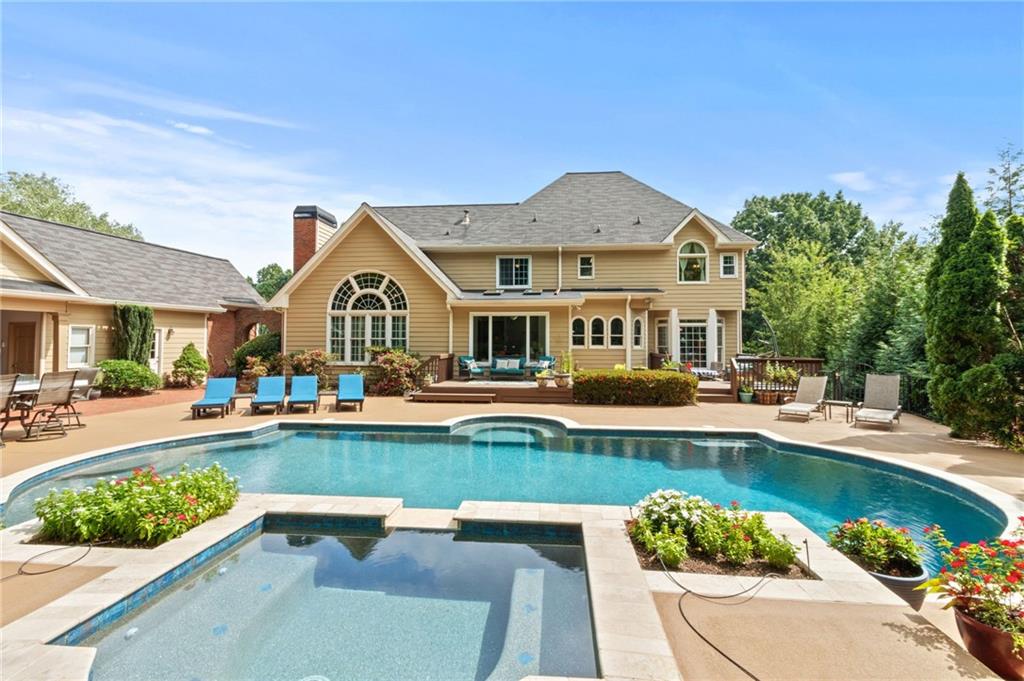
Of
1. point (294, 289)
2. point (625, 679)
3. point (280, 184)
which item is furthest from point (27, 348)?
point (625, 679)

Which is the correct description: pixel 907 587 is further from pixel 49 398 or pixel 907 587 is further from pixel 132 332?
pixel 132 332

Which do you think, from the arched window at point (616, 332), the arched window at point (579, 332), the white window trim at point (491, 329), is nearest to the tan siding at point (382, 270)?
the white window trim at point (491, 329)

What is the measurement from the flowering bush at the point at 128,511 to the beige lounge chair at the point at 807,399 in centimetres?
1293

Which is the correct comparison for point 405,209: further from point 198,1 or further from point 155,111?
point 198,1

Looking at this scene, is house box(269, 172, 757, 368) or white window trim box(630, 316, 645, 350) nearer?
house box(269, 172, 757, 368)

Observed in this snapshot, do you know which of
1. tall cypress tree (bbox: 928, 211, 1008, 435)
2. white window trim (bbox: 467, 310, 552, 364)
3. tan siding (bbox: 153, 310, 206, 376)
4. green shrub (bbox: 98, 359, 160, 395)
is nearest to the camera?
tall cypress tree (bbox: 928, 211, 1008, 435)

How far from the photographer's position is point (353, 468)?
8297mm

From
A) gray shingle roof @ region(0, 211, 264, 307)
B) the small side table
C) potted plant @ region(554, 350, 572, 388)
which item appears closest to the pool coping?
potted plant @ region(554, 350, 572, 388)

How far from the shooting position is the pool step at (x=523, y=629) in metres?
3.25

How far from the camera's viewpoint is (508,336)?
1906cm

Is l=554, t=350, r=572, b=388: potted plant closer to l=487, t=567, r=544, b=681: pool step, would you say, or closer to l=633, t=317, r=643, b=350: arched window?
l=633, t=317, r=643, b=350: arched window

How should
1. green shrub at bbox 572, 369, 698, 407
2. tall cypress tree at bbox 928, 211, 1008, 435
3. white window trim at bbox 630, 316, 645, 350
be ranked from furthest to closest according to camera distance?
white window trim at bbox 630, 316, 645, 350
green shrub at bbox 572, 369, 698, 407
tall cypress tree at bbox 928, 211, 1008, 435

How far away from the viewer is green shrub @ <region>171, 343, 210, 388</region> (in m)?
18.0

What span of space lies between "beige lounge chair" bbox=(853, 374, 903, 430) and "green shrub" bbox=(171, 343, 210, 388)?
74.4 ft
